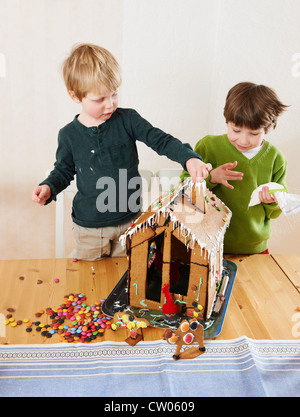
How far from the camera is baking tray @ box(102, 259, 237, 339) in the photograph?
3.11 ft

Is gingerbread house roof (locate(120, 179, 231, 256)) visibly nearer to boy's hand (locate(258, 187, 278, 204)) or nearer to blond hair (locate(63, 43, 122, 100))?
boy's hand (locate(258, 187, 278, 204))

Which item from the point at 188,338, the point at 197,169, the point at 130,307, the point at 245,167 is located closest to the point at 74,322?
the point at 130,307

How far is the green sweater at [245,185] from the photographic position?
1.31 m

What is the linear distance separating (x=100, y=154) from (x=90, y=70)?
247 mm

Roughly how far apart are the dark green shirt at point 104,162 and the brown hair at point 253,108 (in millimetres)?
208

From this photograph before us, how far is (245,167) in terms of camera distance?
4.30 feet

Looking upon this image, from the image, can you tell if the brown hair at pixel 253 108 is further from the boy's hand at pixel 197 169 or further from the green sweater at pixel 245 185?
the boy's hand at pixel 197 169

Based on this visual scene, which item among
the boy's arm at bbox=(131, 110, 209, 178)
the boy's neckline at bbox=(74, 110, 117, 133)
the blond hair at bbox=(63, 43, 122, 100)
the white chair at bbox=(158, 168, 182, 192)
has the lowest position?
the white chair at bbox=(158, 168, 182, 192)

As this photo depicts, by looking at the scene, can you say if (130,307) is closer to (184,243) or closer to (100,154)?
(184,243)

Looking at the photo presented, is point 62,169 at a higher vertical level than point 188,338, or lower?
higher

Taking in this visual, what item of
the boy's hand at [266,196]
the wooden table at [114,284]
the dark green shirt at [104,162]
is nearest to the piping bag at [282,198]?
the boy's hand at [266,196]

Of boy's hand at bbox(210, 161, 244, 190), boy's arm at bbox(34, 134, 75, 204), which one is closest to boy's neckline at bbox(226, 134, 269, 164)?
boy's hand at bbox(210, 161, 244, 190)
